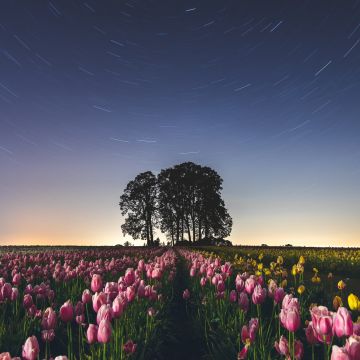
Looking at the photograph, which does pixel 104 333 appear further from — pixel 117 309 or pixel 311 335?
pixel 311 335

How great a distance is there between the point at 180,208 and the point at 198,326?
54000 mm

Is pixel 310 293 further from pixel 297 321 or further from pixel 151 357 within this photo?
pixel 297 321

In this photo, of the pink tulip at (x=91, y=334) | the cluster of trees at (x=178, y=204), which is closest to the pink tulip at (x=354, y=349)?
the pink tulip at (x=91, y=334)

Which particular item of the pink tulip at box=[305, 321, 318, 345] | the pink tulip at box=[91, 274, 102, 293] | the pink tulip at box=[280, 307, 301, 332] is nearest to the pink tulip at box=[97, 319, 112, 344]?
the pink tulip at box=[280, 307, 301, 332]

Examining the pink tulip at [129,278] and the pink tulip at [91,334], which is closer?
the pink tulip at [91,334]

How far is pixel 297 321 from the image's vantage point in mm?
3150

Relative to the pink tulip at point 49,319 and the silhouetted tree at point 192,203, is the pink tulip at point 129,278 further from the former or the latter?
the silhouetted tree at point 192,203

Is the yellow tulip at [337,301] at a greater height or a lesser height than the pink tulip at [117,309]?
lesser

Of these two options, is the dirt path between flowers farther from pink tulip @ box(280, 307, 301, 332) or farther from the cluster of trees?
the cluster of trees

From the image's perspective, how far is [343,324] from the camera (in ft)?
8.54

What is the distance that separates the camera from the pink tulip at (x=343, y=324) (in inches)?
102

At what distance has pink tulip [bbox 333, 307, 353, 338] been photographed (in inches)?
102

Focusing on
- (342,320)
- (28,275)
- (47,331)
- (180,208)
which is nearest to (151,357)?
(47,331)

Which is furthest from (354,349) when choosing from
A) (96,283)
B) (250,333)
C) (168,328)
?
(168,328)
